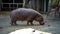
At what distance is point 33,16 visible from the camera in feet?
23.7

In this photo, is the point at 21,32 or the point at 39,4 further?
the point at 39,4

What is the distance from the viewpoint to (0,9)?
16641mm

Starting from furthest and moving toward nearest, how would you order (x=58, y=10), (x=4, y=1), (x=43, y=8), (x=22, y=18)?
(x=4, y=1) < (x=43, y=8) < (x=58, y=10) < (x=22, y=18)

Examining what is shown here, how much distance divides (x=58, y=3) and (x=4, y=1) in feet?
25.3

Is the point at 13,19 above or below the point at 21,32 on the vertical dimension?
below

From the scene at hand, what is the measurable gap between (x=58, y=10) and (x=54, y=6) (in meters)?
1.02

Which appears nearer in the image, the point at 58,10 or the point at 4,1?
the point at 58,10

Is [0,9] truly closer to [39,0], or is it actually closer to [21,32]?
[39,0]

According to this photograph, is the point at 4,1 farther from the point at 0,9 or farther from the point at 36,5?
the point at 36,5

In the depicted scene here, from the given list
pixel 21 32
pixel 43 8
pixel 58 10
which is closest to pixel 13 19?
pixel 58 10

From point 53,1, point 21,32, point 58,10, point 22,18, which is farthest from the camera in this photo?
point 53,1

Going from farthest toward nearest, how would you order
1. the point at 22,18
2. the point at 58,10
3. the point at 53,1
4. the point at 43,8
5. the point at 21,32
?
the point at 43,8, the point at 53,1, the point at 58,10, the point at 22,18, the point at 21,32

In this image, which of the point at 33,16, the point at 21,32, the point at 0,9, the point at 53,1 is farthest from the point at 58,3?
the point at 21,32

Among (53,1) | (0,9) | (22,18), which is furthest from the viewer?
(0,9)
